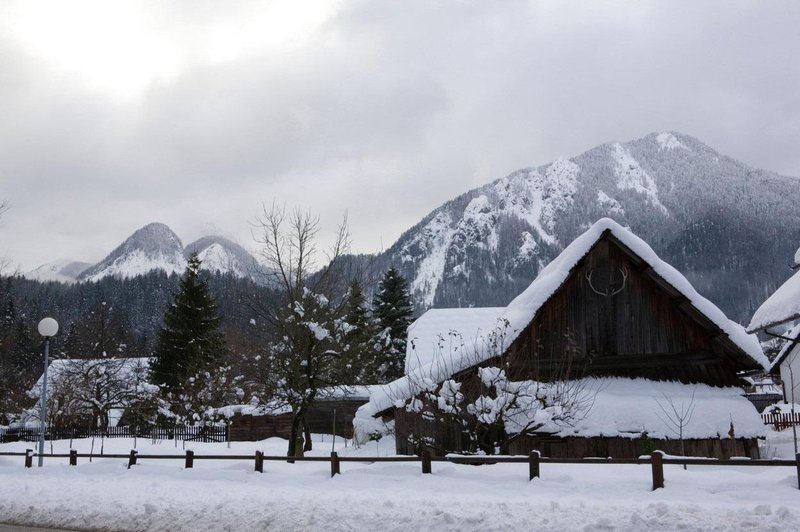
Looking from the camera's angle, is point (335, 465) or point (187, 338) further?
point (187, 338)

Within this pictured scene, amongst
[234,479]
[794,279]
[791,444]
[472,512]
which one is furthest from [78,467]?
[791,444]

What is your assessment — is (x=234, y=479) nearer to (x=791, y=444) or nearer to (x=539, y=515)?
(x=539, y=515)

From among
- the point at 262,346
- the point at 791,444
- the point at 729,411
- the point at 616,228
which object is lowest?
the point at 791,444

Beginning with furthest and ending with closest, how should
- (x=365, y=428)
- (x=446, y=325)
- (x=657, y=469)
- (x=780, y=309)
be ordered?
(x=446, y=325) < (x=365, y=428) < (x=780, y=309) < (x=657, y=469)

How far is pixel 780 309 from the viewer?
53.3 ft

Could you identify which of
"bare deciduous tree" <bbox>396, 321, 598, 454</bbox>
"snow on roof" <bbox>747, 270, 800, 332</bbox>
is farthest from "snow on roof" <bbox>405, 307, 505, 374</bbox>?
"snow on roof" <bbox>747, 270, 800, 332</bbox>

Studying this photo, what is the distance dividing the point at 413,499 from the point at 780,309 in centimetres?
1021

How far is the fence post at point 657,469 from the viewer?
38.5 feet

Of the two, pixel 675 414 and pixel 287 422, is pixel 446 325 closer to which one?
pixel 675 414

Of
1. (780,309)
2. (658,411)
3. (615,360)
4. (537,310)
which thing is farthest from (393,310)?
(780,309)

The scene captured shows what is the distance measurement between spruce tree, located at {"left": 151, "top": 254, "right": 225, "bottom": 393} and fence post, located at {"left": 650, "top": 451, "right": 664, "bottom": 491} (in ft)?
122

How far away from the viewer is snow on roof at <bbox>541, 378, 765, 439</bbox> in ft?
57.0

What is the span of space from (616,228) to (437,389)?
22.5 ft

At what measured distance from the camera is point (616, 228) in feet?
61.0
